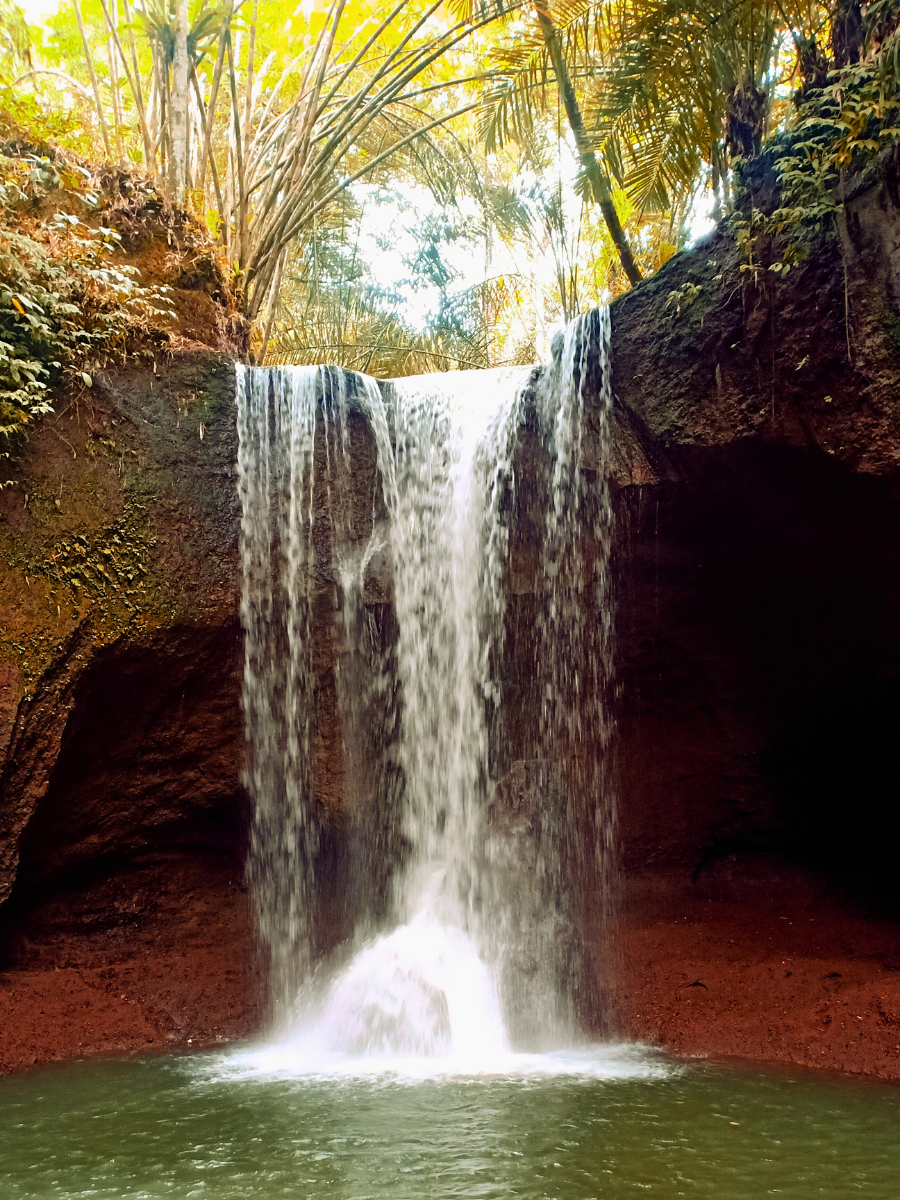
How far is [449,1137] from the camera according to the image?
12.8 ft

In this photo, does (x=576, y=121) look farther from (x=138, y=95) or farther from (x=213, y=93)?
(x=138, y=95)

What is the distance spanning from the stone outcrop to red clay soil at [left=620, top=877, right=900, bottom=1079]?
0.07 ft

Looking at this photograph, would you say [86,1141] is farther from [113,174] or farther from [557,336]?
[113,174]

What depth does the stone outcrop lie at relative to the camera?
577cm

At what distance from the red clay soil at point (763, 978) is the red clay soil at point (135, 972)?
9.55ft

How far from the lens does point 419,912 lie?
6.77 m

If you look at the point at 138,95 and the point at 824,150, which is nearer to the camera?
the point at 824,150

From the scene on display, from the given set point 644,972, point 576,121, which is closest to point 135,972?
point 644,972

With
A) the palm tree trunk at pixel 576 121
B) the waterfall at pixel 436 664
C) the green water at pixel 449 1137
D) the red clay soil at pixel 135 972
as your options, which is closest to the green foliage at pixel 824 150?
the palm tree trunk at pixel 576 121

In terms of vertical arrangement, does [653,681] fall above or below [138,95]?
below

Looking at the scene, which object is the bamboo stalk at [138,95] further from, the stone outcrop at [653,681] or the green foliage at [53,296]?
the stone outcrop at [653,681]

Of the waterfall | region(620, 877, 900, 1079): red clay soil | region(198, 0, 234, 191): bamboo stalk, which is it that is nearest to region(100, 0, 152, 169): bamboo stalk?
region(198, 0, 234, 191): bamboo stalk

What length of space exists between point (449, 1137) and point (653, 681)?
4026 millimetres

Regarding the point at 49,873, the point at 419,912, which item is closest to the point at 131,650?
the point at 49,873
